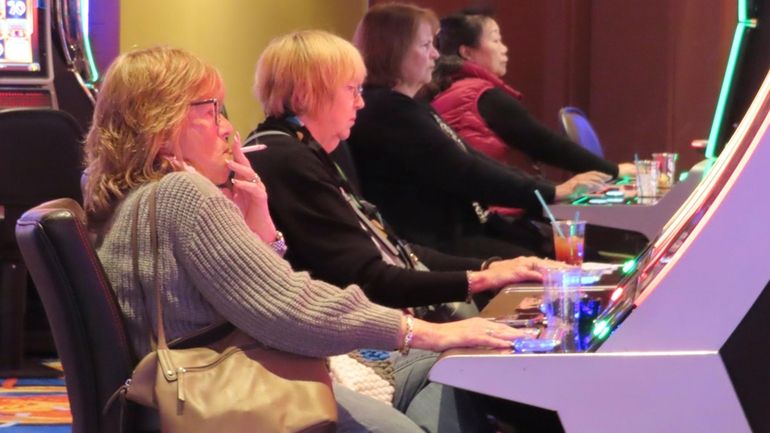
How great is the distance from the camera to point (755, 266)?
140 cm

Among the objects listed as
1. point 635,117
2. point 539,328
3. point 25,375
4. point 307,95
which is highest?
point 307,95

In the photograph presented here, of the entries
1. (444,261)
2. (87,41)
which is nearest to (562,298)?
(444,261)

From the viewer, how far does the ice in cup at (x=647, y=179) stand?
407 cm

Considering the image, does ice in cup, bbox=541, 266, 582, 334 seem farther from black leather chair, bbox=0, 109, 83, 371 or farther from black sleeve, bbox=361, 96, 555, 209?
black leather chair, bbox=0, 109, 83, 371

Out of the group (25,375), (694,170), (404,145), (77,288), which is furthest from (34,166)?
(77,288)

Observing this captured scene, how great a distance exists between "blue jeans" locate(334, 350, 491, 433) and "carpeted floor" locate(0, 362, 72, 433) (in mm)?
1700

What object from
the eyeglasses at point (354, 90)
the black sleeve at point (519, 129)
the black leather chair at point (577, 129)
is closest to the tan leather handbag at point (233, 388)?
the eyeglasses at point (354, 90)

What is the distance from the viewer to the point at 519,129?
487 cm

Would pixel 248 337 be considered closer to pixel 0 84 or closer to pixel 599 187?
pixel 599 187

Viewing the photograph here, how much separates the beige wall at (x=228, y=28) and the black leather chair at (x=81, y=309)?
3973mm

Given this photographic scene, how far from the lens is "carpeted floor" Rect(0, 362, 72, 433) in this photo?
3814 mm

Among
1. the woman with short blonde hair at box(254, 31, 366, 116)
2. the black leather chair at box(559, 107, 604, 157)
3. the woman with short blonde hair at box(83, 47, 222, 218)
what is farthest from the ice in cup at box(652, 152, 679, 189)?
the woman with short blonde hair at box(83, 47, 222, 218)

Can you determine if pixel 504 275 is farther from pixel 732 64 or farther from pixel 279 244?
pixel 732 64

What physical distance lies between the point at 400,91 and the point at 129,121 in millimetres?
1884
